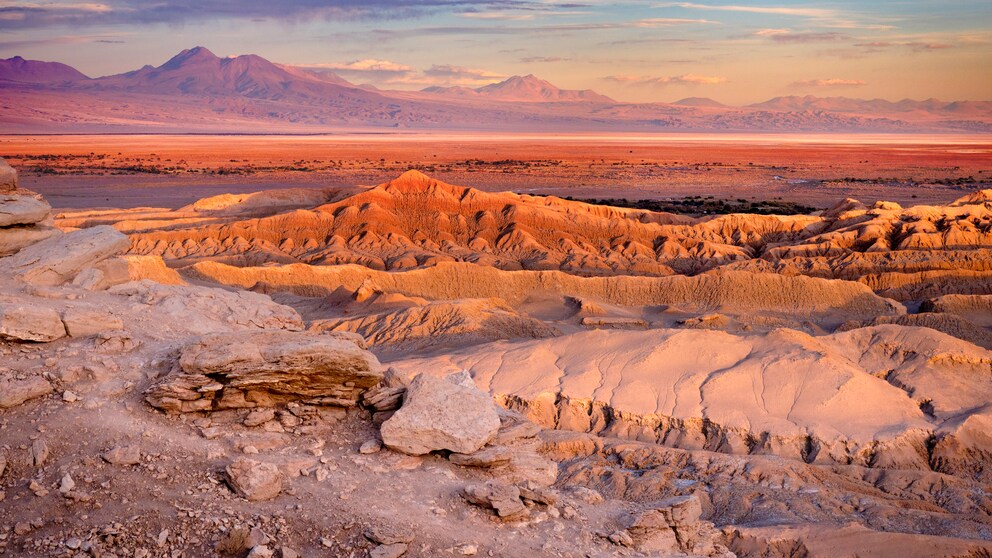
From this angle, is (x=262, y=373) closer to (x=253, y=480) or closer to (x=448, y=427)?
(x=253, y=480)

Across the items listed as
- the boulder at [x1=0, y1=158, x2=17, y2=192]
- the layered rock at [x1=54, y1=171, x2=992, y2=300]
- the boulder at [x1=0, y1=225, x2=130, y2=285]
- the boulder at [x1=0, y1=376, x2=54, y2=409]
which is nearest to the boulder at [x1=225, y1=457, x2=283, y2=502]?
the boulder at [x1=0, y1=376, x2=54, y2=409]

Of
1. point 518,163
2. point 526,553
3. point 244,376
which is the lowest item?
point 518,163

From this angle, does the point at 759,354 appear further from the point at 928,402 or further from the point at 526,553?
the point at 526,553

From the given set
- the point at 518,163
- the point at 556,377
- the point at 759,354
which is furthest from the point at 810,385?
the point at 518,163

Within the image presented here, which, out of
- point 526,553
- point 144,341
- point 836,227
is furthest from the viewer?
point 836,227

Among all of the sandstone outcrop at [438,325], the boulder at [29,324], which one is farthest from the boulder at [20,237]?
the sandstone outcrop at [438,325]

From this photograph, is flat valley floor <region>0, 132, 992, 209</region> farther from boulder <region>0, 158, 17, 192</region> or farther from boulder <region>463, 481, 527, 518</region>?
boulder <region>463, 481, 527, 518</region>

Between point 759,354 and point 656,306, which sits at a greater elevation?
point 759,354
